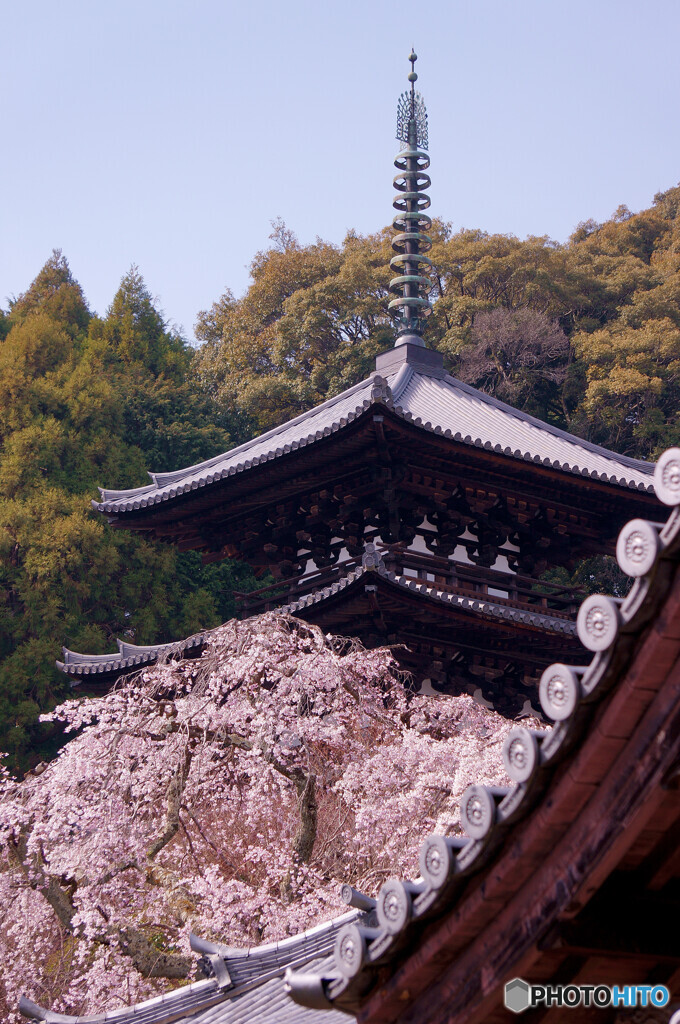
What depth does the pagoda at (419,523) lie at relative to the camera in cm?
1199

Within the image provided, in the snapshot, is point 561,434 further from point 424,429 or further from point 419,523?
point 424,429

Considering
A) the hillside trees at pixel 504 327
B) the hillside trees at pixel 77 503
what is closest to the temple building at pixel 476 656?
the hillside trees at pixel 77 503

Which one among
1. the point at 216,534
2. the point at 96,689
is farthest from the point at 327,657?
the point at 96,689

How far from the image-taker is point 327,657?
10.8 meters

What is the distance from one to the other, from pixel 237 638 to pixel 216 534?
3684 mm

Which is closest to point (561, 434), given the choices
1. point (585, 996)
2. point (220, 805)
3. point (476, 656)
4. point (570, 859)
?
point (476, 656)

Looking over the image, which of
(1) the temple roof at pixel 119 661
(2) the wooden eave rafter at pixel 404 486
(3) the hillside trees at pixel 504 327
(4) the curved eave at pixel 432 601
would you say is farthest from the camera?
(3) the hillside trees at pixel 504 327

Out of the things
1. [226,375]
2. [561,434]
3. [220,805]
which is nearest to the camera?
[220,805]

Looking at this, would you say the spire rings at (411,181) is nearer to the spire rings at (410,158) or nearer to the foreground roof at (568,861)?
the spire rings at (410,158)

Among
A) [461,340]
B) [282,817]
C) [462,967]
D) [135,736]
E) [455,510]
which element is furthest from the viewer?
[461,340]

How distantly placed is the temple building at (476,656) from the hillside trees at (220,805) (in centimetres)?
115

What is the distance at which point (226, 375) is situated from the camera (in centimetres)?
3469

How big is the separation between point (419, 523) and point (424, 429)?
1.47m

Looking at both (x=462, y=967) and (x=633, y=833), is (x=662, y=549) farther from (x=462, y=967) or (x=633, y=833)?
(x=462, y=967)
